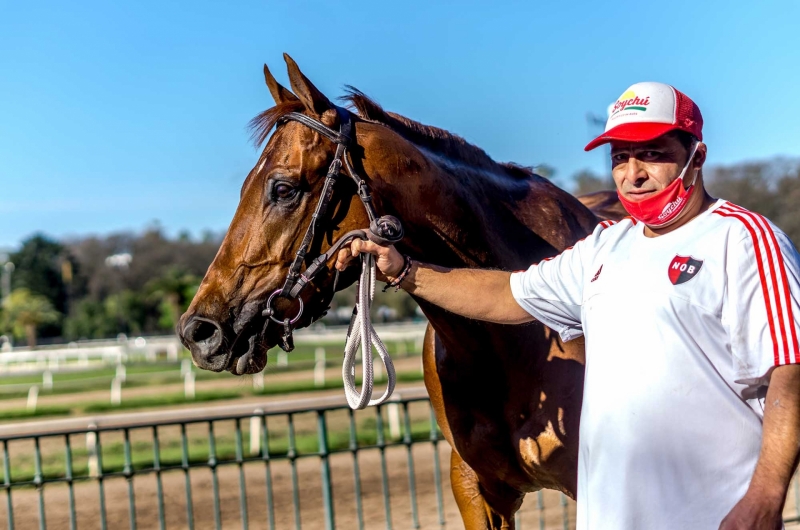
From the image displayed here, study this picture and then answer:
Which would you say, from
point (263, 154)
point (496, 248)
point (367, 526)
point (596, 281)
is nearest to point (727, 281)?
point (596, 281)

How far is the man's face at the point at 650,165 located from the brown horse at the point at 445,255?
87 centimetres

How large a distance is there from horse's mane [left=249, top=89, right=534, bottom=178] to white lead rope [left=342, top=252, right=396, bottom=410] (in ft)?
1.87

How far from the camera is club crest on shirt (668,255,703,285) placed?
1890mm

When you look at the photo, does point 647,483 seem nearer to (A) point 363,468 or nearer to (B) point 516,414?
(B) point 516,414

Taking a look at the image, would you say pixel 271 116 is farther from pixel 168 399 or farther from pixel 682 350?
pixel 168 399

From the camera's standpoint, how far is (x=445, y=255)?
288 centimetres

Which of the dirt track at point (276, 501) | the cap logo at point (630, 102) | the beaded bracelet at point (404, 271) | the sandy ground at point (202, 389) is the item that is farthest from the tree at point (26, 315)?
the cap logo at point (630, 102)

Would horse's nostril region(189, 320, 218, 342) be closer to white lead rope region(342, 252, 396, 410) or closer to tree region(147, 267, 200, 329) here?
white lead rope region(342, 252, 396, 410)

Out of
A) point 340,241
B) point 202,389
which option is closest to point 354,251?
point 340,241

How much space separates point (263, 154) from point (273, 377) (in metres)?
19.2

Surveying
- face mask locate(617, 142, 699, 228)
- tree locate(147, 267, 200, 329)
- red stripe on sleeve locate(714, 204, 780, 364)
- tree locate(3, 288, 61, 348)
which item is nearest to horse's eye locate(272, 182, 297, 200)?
face mask locate(617, 142, 699, 228)

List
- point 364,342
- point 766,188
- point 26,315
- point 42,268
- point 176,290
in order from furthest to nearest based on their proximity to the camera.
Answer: point 42,268 → point 26,315 → point 176,290 → point 766,188 → point 364,342

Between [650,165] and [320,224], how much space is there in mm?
1080

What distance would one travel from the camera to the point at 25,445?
12430 millimetres
